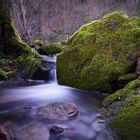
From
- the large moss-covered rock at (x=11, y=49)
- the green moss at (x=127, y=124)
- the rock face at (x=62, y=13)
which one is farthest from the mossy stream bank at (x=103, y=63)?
the rock face at (x=62, y=13)

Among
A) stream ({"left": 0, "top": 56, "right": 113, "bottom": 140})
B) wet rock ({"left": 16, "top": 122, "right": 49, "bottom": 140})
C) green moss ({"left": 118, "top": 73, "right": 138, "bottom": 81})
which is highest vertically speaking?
green moss ({"left": 118, "top": 73, "right": 138, "bottom": 81})

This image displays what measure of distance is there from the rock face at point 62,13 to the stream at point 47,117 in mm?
11291

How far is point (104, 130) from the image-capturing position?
188 inches

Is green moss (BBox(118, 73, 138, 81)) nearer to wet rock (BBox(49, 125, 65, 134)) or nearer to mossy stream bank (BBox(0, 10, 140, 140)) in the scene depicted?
mossy stream bank (BBox(0, 10, 140, 140))

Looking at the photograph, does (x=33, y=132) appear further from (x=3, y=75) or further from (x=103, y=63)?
(x=3, y=75)

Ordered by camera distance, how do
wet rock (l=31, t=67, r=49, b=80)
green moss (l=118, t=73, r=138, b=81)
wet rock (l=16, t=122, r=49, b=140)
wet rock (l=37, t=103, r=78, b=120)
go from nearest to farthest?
wet rock (l=16, t=122, r=49, b=140)
wet rock (l=37, t=103, r=78, b=120)
green moss (l=118, t=73, r=138, b=81)
wet rock (l=31, t=67, r=49, b=80)

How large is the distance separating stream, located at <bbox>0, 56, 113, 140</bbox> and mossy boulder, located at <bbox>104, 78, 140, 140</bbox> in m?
0.19

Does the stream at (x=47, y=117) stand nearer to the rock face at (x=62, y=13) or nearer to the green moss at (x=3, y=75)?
the green moss at (x=3, y=75)

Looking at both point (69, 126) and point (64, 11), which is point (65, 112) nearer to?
point (69, 126)

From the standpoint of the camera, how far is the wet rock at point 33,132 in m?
4.36

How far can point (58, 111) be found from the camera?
17.5 ft

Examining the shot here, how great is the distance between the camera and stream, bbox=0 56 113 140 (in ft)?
15.0

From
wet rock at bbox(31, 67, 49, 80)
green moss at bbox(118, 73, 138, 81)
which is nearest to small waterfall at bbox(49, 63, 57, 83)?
wet rock at bbox(31, 67, 49, 80)

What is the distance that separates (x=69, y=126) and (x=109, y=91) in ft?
6.93
